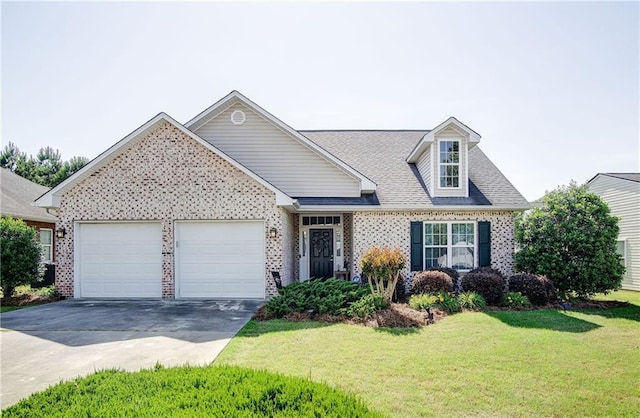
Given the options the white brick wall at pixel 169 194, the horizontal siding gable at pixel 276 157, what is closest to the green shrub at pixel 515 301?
the horizontal siding gable at pixel 276 157

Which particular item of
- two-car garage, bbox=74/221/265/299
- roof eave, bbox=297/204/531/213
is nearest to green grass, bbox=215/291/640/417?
two-car garage, bbox=74/221/265/299

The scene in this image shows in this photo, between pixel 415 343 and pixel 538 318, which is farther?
pixel 538 318

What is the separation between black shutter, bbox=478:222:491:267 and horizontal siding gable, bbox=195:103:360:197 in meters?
4.54

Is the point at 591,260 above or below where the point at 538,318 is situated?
above

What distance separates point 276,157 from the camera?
1415 centimetres

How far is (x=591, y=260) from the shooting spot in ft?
39.2

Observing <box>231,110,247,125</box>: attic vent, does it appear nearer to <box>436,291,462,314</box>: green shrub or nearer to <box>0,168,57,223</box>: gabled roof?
<box>436,291,462,314</box>: green shrub

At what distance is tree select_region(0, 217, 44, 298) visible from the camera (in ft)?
39.8

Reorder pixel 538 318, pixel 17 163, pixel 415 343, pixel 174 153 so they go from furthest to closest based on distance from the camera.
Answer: pixel 17 163, pixel 174 153, pixel 538 318, pixel 415 343

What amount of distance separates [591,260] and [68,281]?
16.7m

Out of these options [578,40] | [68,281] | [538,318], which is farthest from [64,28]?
[538,318]

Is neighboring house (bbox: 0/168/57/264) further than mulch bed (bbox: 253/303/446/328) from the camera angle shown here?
Yes

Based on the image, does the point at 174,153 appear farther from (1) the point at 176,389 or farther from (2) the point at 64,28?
(1) the point at 176,389

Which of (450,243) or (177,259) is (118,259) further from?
(450,243)
